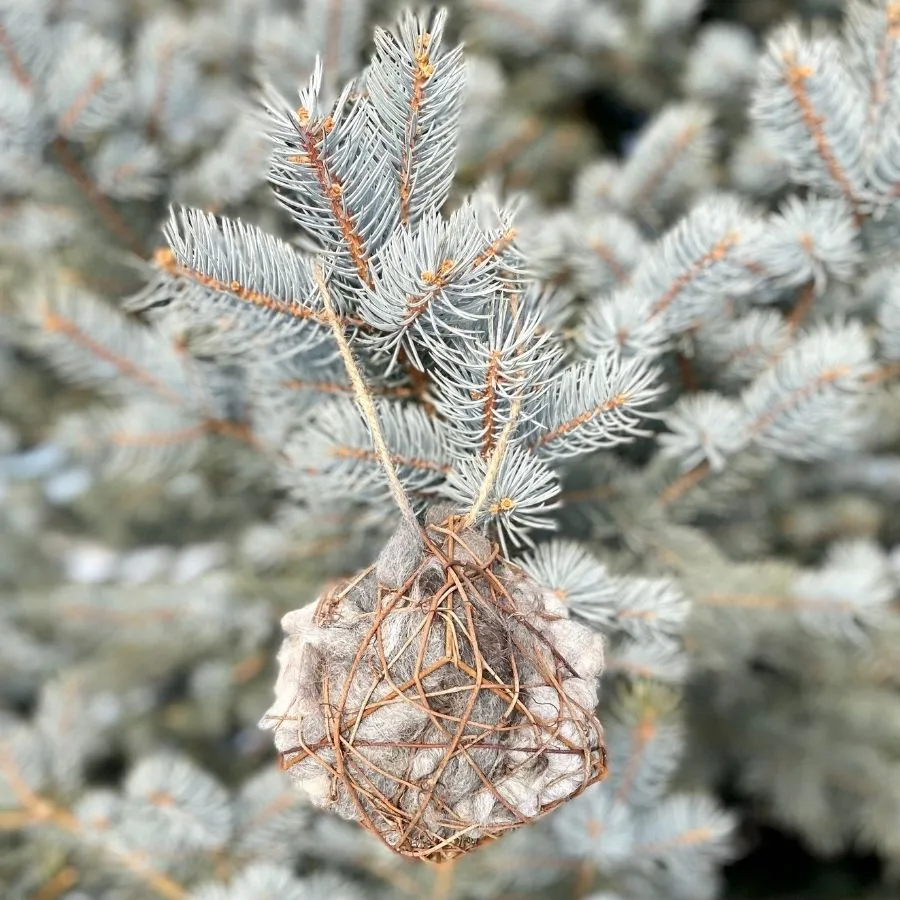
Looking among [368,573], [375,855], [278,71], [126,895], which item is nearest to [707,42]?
[278,71]

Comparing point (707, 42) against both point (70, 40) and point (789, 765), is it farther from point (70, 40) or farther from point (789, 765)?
point (789, 765)

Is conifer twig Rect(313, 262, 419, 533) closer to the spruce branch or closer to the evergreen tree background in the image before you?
the evergreen tree background

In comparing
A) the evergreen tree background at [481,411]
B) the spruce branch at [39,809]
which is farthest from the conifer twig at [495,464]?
the spruce branch at [39,809]

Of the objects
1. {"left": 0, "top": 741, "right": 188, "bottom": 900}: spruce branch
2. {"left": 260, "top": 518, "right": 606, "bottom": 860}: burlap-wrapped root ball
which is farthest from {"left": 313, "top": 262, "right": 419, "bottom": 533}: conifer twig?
{"left": 0, "top": 741, "right": 188, "bottom": 900}: spruce branch

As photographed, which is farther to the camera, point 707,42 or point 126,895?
point 707,42

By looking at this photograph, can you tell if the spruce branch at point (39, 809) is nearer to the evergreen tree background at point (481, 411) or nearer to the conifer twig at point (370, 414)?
the evergreen tree background at point (481, 411)
